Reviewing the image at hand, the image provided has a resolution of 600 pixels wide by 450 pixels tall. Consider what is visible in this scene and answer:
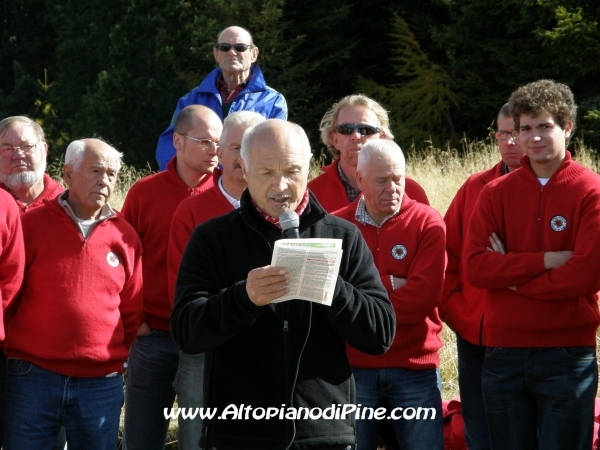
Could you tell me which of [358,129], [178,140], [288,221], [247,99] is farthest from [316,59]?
[288,221]

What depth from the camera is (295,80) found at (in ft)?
69.1

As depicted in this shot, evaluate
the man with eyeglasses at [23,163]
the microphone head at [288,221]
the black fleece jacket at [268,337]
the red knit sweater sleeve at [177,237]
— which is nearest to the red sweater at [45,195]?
the man with eyeglasses at [23,163]

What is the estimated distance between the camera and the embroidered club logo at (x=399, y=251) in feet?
16.3

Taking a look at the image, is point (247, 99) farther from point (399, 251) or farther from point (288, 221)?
point (288, 221)

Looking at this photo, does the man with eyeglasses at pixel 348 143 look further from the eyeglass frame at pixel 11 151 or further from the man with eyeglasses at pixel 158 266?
the eyeglass frame at pixel 11 151

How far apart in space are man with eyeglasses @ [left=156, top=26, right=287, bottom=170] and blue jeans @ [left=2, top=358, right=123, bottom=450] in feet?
9.12

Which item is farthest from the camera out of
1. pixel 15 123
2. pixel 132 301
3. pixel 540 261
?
pixel 15 123

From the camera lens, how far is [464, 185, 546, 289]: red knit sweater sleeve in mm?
4738

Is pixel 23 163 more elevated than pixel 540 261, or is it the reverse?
pixel 23 163

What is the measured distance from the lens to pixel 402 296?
481 cm

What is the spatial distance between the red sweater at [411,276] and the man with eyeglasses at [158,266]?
1.05 meters

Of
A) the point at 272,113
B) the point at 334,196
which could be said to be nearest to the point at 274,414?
the point at 334,196

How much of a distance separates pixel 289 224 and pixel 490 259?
177 cm

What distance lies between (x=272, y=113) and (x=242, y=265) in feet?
11.5
